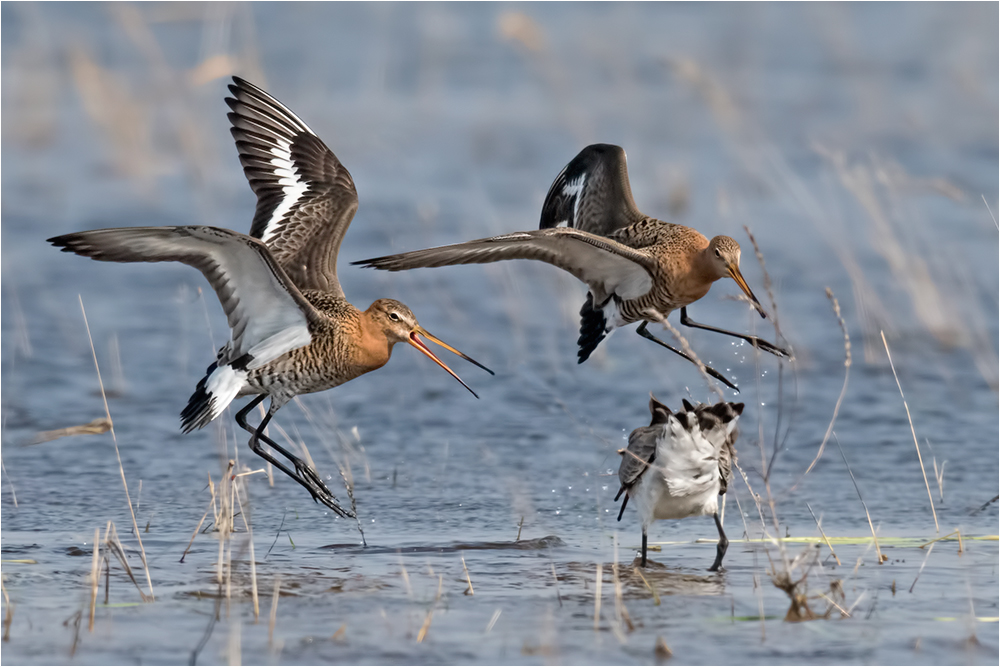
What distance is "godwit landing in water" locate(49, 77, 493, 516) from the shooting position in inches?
219

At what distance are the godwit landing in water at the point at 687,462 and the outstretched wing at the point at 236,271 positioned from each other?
5.04 feet

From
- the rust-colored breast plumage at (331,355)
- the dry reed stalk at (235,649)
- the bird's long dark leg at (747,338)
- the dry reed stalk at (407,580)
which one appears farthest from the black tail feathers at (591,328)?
the dry reed stalk at (235,649)

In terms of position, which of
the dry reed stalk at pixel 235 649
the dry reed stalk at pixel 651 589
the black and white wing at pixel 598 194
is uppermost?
the black and white wing at pixel 598 194

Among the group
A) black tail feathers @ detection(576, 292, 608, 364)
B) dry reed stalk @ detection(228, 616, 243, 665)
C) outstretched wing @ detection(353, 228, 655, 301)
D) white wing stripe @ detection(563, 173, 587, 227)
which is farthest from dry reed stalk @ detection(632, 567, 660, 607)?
white wing stripe @ detection(563, 173, 587, 227)

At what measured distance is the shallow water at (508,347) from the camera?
5.16 meters

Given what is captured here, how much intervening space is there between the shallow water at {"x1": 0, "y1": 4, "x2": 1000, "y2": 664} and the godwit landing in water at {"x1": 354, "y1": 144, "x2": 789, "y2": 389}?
785 mm

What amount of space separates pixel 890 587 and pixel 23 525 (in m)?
3.65

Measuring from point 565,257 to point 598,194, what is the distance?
3.12 ft

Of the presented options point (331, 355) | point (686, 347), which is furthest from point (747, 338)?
point (331, 355)

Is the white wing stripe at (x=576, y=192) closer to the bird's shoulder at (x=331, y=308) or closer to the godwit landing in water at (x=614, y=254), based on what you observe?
the godwit landing in water at (x=614, y=254)

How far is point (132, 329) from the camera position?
10.1m

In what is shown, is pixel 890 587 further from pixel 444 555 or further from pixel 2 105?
pixel 2 105

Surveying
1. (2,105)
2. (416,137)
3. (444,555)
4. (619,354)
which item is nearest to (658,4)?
(416,137)

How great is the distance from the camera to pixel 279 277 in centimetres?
573
